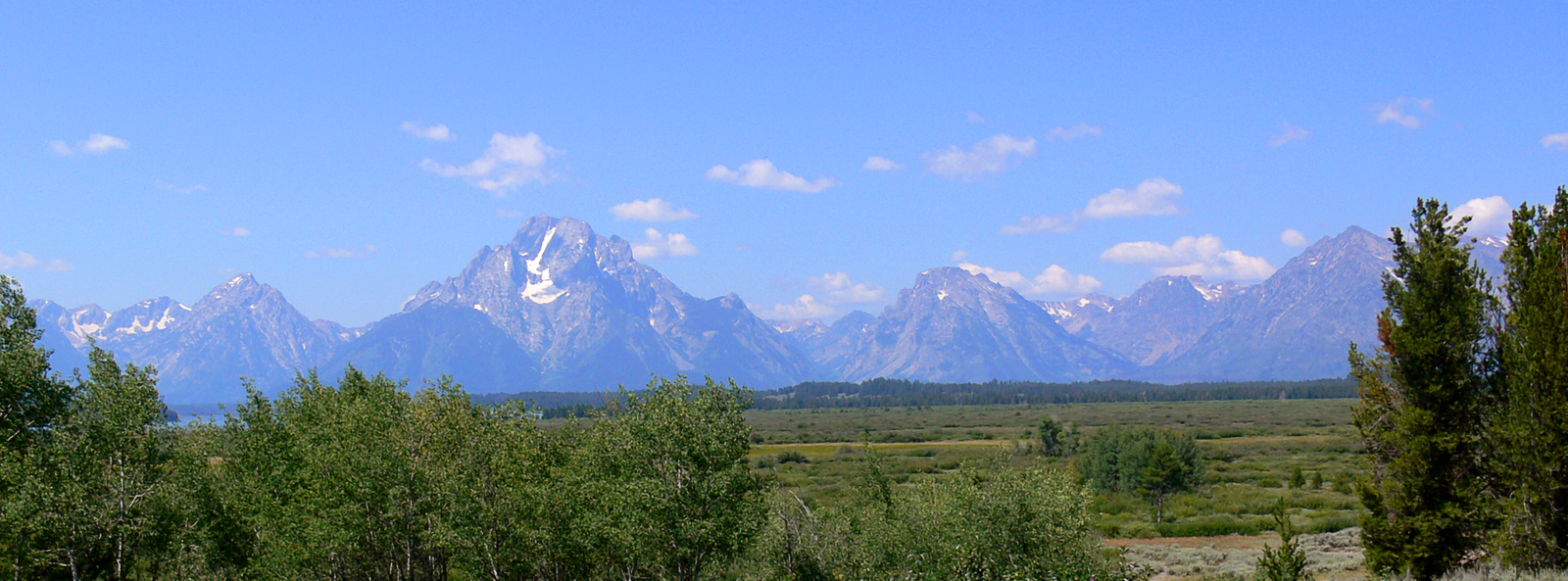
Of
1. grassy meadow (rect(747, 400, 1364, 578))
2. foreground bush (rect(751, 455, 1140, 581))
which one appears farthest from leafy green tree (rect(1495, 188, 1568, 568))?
grassy meadow (rect(747, 400, 1364, 578))

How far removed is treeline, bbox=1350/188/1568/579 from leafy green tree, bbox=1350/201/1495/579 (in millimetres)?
50

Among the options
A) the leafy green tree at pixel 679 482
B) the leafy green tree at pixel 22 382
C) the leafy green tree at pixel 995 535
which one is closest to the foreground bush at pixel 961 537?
the leafy green tree at pixel 995 535

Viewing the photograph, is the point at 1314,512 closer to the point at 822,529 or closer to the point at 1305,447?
the point at 822,529

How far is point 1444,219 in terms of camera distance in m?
40.8

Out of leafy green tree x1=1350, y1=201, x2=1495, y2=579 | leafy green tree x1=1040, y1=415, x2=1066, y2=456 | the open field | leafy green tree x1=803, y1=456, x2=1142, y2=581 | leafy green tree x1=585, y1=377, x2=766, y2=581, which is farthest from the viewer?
leafy green tree x1=1040, y1=415, x2=1066, y2=456

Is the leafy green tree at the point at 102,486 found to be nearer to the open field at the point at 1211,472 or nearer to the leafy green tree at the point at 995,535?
the leafy green tree at the point at 995,535

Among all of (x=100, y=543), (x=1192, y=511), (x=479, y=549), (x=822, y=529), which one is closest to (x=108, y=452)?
(x=100, y=543)

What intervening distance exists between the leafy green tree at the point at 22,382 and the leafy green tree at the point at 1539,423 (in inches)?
2308

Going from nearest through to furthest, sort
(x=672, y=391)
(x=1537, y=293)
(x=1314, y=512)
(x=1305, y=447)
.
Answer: (x=1537, y=293) → (x=672, y=391) → (x=1314, y=512) → (x=1305, y=447)

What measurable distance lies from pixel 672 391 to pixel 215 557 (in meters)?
25.4

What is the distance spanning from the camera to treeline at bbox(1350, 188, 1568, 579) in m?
33.7

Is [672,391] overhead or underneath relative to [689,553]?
overhead

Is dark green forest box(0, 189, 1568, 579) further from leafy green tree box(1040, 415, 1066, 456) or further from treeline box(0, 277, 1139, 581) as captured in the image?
leafy green tree box(1040, 415, 1066, 456)

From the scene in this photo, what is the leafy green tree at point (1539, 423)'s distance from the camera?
33062mm
